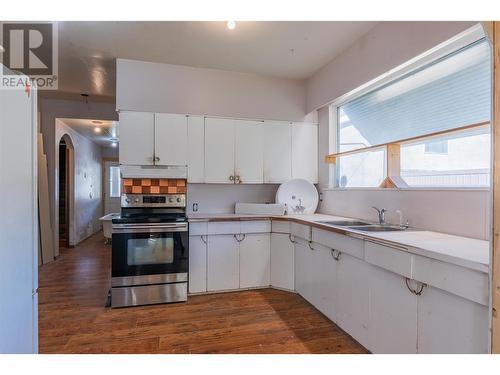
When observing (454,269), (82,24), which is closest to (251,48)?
(82,24)

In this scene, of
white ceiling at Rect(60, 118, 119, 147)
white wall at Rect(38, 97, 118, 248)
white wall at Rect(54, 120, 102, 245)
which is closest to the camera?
white wall at Rect(38, 97, 118, 248)

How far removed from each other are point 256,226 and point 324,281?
983mm

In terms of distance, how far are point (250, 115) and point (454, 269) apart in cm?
273

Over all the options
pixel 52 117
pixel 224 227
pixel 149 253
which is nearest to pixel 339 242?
pixel 224 227

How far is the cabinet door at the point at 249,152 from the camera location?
342 cm

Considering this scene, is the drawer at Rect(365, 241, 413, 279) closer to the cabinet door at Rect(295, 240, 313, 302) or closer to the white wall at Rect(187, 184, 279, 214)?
the cabinet door at Rect(295, 240, 313, 302)

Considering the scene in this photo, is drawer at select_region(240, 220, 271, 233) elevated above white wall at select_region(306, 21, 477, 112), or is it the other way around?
white wall at select_region(306, 21, 477, 112)

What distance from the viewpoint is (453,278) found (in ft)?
4.40

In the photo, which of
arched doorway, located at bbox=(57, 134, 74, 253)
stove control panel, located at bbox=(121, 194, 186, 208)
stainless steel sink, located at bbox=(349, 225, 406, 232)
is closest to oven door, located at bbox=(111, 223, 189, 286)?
stove control panel, located at bbox=(121, 194, 186, 208)

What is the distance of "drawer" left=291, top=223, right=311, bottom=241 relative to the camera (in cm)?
275

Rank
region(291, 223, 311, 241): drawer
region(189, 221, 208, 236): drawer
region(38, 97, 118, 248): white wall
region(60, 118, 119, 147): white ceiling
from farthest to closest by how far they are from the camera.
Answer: region(60, 118, 119, 147): white ceiling → region(38, 97, 118, 248): white wall → region(189, 221, 208, 236): drawer → region(291, 223, 311, 241): drawer

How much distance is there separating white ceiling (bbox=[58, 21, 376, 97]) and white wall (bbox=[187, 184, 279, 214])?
147cm

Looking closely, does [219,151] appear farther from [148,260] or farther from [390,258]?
[390,258]

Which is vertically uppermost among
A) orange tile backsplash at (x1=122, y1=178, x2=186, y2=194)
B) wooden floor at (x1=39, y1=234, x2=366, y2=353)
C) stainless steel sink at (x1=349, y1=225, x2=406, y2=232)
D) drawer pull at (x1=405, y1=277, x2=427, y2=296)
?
orange tile backsplash at (x1=122, y1=178, x2=186, y2=194)
